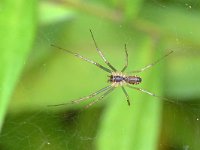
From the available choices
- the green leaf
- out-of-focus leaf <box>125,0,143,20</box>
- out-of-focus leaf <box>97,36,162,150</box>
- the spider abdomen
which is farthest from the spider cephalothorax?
the green leaf

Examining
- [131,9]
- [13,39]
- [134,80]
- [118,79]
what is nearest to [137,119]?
[134,80]

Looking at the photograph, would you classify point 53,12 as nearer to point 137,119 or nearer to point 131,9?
point 131,9

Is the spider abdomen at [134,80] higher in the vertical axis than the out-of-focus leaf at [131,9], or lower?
lower

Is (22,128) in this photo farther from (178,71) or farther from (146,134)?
(178,71)

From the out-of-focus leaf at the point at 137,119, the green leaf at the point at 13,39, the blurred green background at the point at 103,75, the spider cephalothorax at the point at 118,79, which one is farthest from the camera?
the spider cephalothorax at the point at 118,79

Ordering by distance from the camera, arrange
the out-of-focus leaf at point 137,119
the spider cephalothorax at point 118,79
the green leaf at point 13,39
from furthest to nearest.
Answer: the spider cephalothorax at point 118,79
the out-of-focus leaf at point 137,119
the green leaf at point 13,39

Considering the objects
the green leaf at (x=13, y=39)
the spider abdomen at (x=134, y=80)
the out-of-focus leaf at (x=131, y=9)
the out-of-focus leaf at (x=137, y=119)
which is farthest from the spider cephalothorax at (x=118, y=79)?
the green leaf at (x=13, y=39)

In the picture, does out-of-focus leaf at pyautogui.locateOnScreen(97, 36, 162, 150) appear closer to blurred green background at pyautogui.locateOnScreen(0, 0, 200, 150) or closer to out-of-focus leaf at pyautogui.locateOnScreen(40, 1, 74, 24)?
blurred green background at pyautogui.locateOnScreen(0, 0, 200, 150)

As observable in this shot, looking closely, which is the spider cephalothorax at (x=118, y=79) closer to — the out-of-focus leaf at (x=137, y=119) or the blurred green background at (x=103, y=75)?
the blurred green background at (x=103, y=75)

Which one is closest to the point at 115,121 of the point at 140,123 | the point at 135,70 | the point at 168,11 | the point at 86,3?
the point at 140,123
